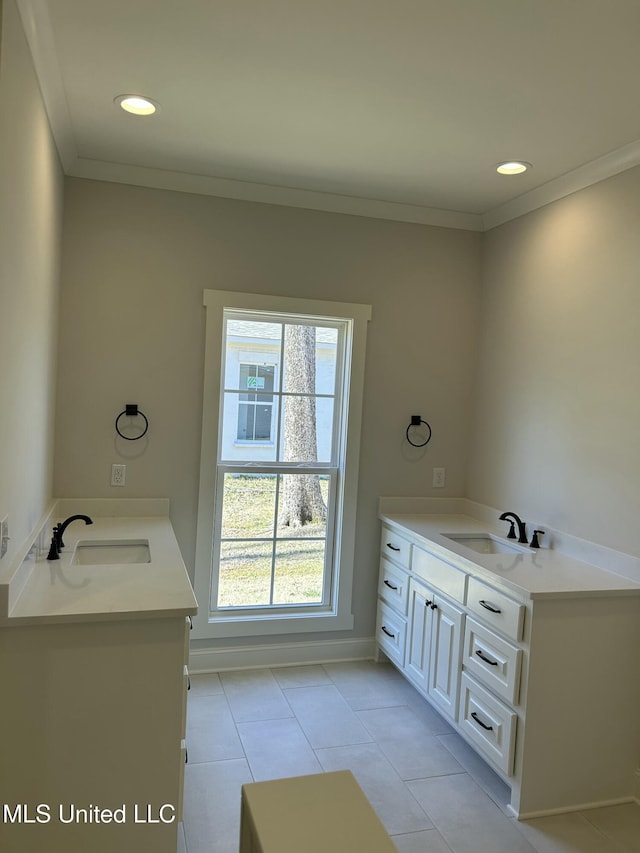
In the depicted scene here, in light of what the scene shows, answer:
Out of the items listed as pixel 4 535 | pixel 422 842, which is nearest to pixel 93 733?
pixel 4 535

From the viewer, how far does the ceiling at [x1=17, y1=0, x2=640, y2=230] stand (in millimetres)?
1794

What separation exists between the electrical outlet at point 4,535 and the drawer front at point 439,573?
6.05 feet

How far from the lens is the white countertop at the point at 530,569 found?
2344mm

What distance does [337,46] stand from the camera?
76.4 inches

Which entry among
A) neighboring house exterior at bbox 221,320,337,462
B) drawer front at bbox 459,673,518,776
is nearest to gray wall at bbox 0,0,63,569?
neighboring house exterior at bbox 221,320,337,462

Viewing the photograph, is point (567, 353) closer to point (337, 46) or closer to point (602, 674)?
point (602, 674)

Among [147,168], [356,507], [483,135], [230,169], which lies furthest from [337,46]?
[356,507]

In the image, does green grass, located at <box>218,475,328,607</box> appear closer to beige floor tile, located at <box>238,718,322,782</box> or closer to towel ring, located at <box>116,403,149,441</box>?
towel ring, located at <box>116,403,149,441</box>

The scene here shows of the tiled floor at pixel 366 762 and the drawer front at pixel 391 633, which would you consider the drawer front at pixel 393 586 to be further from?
the tiled floor at pixel 366 762

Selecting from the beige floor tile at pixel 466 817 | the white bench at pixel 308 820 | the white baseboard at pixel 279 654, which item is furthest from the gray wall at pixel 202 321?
the white bench at pixel 308 820

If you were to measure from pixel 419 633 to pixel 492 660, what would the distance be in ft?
2.16

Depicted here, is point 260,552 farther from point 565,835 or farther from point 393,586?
point 565,835

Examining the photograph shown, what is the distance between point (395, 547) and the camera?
11.3 feet

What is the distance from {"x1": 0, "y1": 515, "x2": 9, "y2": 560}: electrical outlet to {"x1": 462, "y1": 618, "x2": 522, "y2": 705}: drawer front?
1829mm
